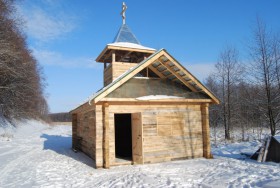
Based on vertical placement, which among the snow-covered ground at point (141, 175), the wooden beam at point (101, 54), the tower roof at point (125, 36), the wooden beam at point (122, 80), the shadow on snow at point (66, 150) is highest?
the tower roof at point (125, 36)

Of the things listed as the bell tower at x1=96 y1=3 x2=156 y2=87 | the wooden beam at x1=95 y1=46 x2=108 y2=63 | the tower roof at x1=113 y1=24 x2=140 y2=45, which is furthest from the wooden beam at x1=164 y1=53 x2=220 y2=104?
the tower roof at x1=113 y1=24 x2=140 y2=45

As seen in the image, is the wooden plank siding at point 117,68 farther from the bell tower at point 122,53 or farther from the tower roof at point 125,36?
the tower roof at point 125,36

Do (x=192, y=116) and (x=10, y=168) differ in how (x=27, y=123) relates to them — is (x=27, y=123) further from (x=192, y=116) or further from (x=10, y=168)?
(x=192, y=116)

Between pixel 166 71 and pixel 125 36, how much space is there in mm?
4784

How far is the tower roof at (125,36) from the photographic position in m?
15.2

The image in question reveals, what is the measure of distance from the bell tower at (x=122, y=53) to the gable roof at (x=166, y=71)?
2.04m

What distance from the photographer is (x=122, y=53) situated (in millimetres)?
14758

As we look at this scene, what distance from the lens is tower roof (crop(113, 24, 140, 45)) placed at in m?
15.2

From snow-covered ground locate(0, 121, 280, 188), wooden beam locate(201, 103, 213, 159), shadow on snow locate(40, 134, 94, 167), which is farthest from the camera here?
wooden beam locate(201, 103, 213, 159)

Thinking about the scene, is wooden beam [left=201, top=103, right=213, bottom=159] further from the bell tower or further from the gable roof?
the bell tower

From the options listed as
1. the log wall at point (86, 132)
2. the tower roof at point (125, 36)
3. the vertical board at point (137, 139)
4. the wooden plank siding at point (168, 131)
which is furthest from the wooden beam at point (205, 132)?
the tower roof at point (125, 36)

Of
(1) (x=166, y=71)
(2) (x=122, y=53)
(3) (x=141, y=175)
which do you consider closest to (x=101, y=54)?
(2) (x=122, y=53)

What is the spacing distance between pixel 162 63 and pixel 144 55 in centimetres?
309

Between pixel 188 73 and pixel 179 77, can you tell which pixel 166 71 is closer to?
pixel 179 77
